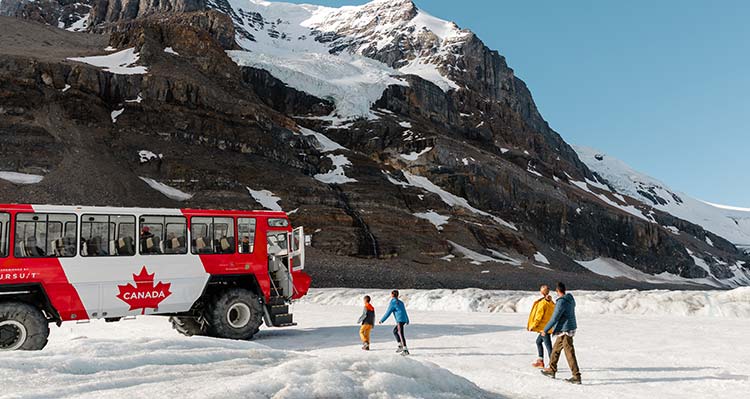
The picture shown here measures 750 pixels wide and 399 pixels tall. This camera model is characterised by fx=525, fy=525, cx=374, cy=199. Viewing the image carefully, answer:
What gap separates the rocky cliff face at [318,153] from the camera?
58531mm

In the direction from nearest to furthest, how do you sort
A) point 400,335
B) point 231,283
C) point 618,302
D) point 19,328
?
point 19,328, point 400,335, point 231,283, point 618,302

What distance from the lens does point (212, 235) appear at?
15898 millimetres

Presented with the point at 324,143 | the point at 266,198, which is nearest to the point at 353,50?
the point at 324,143

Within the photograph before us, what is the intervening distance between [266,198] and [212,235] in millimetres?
45927

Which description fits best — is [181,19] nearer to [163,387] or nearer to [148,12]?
[148,12]

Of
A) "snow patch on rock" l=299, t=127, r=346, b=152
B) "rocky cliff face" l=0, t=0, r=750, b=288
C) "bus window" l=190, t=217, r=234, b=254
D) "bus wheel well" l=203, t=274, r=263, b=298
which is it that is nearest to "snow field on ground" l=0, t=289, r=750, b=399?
"bus wheel well" l=203, t=274, r=263, b=298

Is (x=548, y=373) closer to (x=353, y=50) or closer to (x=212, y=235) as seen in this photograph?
(x=212, y=235)

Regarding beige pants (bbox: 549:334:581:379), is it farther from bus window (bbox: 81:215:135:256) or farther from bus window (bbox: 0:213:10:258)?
bus window (bbox: 0:213:10:258)

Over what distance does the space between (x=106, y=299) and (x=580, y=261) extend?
294 feet

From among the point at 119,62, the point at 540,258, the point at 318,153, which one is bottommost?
the point at 540,258

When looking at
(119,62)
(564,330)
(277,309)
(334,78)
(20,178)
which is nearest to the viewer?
(564,330)

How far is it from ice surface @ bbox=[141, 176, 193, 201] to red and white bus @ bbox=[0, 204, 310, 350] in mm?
42897

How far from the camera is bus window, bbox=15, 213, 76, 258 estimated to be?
517 inches

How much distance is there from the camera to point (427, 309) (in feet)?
94.2
